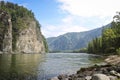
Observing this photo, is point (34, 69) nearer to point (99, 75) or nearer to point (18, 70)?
point (18, 70)

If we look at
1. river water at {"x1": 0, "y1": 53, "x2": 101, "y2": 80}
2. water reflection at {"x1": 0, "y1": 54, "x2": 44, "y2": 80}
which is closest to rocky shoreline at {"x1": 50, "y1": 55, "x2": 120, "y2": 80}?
river water at {"x1": 0, "y1": 53, "x2": 101, "y2": 80}

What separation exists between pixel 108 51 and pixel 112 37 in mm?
13117

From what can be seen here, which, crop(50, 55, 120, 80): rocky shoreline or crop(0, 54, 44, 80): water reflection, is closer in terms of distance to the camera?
crop(50, 55, 120, 80): rocky shoreline

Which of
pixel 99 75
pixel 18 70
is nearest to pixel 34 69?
pixel 18 70

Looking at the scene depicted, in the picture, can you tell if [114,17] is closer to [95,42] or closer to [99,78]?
[95,42]

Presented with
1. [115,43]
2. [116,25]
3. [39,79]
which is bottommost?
[39,79]

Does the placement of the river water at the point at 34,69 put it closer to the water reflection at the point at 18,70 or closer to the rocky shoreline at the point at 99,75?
the water reflection at the point at 18,70

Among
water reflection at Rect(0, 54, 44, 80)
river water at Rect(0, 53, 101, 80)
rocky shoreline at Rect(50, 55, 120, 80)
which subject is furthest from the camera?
river water at Rect(0, 53, 101, 80)

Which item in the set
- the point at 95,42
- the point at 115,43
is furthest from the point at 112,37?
the point at 95,42

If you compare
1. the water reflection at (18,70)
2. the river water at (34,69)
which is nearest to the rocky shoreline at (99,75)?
the river water at (34,69)

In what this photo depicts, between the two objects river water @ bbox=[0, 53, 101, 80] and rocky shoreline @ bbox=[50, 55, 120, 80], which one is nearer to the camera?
rocky shoreline @ bbox=[50, 55, 120, 80]

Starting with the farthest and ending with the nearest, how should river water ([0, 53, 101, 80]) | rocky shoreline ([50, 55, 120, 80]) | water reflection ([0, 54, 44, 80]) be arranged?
river water ([0, 53, 101, 80]) → water reflection ([0, 54, 44, 80]) → rocky shoreline ([50, 55, 120, 80])

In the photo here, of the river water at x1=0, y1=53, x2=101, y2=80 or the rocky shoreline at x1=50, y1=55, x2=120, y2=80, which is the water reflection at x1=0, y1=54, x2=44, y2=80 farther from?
the rocky shoreline at x1=50, y1=55, x2=120, y2=80

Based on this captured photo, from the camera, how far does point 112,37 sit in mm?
139750
